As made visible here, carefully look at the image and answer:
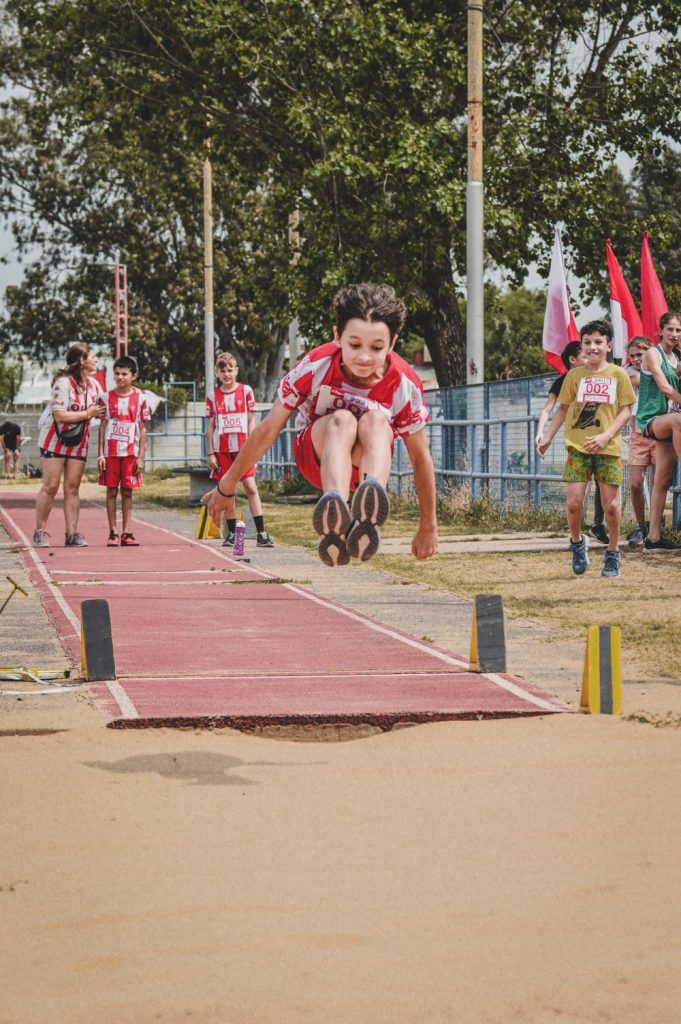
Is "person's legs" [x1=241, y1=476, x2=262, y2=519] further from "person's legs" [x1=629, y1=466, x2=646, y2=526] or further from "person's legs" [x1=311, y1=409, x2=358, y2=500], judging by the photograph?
"person's legs" [x1=311, y1=409, x2=358, y2=500]

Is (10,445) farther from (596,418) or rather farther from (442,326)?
(596,418)

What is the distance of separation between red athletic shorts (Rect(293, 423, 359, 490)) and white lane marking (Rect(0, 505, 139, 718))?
1.42m

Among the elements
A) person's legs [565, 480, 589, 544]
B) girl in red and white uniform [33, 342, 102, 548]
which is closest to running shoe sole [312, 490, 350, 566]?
person's legs [565, 480, 589, 544]

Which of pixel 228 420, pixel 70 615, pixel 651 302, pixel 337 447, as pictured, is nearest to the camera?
pixel 337 447

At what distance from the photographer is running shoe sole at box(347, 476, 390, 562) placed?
6523 millimetres

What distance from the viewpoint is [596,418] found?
37.9ft

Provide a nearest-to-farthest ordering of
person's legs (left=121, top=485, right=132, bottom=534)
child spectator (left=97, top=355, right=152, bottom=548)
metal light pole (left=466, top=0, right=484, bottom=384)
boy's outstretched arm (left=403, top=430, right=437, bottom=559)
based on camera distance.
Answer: boy's outstretched arm (left=403, top=430, right=437, bottom=559) → child spectator (left=97, top=355, right=152, bottom=548) → person's legs (left=121, top=485, right=132, bottom=534) → metal light pole (left=466, top=0, right=484, bottom=384)

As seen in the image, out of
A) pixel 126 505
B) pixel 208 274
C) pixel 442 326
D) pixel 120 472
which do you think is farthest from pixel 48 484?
pixel 208 274

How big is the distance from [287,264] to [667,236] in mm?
6657

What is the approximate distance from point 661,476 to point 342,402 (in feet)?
23.7

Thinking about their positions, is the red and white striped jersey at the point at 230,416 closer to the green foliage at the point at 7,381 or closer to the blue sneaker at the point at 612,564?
the blue sneaker at the point at 612,564

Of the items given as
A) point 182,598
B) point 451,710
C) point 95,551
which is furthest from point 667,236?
point 451,710

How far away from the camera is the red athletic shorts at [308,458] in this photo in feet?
23.6

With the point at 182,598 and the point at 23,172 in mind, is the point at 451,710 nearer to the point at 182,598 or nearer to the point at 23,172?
the point at 182,598
